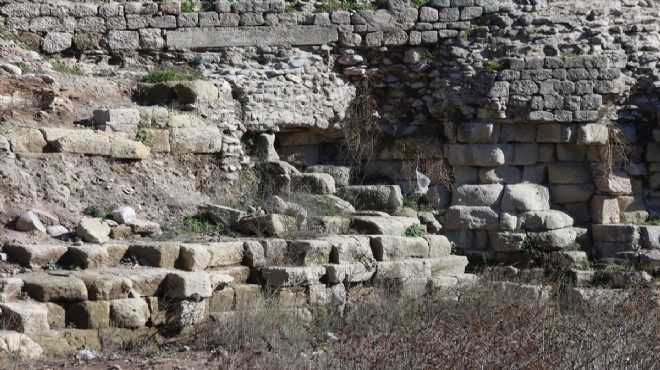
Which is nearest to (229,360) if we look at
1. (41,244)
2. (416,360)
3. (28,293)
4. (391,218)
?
(416,360)

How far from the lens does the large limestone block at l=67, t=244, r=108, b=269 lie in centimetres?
821

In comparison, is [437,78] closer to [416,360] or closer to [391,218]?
[391,218]

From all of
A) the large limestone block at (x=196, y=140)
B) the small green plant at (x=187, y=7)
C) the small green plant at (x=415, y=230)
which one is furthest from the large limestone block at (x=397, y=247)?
the small green plant at (x=187, y=7)

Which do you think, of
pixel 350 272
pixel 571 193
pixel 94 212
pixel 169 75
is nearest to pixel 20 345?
pixel 94 212

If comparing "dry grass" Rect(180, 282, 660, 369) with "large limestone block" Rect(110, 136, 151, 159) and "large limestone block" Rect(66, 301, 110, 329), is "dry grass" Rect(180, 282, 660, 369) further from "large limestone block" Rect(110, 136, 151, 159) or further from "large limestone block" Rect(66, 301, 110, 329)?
"large limestone block" Rect(110, 136, 151, 159)

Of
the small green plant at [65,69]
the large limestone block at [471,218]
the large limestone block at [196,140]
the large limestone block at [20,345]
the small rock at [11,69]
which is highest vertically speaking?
the small green plant at [65,69]

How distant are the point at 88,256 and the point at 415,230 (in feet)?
13.6

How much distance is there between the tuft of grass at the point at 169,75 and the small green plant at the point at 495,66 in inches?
144

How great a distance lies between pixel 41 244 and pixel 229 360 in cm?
252

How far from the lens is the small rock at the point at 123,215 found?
30.5 ft

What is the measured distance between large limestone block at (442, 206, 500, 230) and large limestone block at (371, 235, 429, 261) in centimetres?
144

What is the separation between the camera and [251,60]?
12.5 m

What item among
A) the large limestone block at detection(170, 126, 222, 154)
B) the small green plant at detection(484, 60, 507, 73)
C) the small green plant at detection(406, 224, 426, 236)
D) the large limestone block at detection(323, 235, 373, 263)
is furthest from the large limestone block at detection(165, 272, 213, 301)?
the small green plant at detection(484, 60, 507, 73)

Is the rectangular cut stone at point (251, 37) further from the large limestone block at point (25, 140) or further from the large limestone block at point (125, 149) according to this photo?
the large limestone block at point (25, 140)
